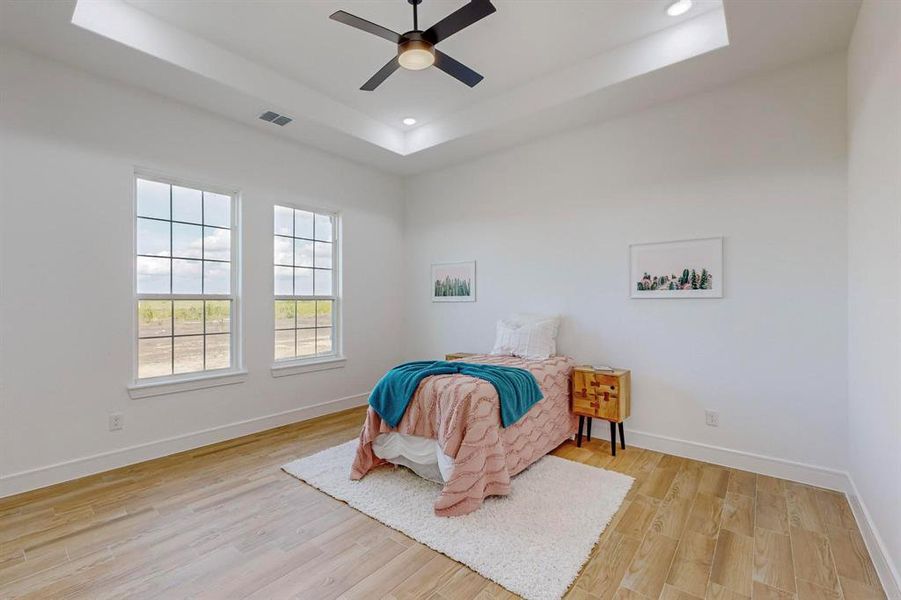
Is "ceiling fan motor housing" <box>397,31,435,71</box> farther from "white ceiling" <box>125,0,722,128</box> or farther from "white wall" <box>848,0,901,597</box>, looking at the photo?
Answer: "white wall" <box>848,0,901,597</box>

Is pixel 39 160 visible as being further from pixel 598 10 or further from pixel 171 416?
pixel 598 10

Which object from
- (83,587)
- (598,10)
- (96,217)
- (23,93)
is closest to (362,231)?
(96,217)

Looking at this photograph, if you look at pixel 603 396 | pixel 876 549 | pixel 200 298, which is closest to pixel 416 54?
pixel 200 298

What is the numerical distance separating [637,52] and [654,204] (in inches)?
46.6

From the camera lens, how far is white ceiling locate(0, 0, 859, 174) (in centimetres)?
266

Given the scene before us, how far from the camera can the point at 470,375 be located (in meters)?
3.02

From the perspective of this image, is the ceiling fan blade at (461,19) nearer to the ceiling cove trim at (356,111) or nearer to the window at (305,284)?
the ceiling cove trim at (356,111)

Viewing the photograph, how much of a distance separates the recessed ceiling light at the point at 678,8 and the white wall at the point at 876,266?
910 mm

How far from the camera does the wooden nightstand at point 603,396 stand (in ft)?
11.3

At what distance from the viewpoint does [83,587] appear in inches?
75.4

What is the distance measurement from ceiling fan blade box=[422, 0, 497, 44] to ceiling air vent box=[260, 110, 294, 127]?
1.87m

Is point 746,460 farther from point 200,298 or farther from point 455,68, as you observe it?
point 200,298

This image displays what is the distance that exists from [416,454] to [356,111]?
3338mm

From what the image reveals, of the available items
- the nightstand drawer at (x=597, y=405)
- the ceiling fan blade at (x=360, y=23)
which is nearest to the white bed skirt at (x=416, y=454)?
the nightstand drawer at (x=597, y=405)
